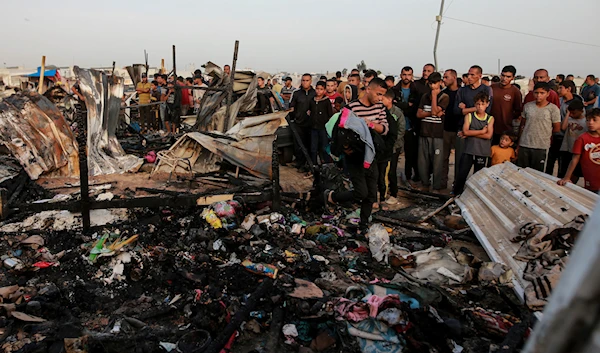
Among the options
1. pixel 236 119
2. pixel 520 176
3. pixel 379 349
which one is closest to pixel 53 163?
pixel 236 119

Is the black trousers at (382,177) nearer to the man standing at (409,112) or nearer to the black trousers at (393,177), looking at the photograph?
the black trousers at (393,177)

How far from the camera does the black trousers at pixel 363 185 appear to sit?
5.40m

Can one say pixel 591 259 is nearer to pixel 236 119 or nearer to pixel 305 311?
pixel 305 311

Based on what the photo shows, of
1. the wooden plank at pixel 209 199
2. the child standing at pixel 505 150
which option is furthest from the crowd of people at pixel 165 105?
the child standing at pixel 505 150

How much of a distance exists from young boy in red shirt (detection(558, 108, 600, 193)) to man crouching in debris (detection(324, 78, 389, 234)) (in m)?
2.30

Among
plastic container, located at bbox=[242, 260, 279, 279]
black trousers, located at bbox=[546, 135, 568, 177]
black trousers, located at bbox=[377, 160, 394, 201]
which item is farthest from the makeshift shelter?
black trousers, located at bbox=[546, 135, 568, 177]

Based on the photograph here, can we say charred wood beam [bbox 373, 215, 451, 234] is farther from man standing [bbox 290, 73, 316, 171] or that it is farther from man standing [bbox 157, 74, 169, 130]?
man standing [bbox 157, 74, 169, 130]

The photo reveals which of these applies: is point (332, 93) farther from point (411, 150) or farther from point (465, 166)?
point (465, 166)

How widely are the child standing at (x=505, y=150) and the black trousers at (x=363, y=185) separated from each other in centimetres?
255

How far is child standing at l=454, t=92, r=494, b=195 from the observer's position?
6.68m

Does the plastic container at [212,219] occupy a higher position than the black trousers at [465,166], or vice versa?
the black trousers at [465,166]

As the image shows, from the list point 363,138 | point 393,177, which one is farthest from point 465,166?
point 363,138

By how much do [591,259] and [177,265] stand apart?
4.36 meters

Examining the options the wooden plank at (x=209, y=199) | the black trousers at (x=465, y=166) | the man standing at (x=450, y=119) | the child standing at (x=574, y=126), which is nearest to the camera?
the wooden plank at (x=209, y=199)
